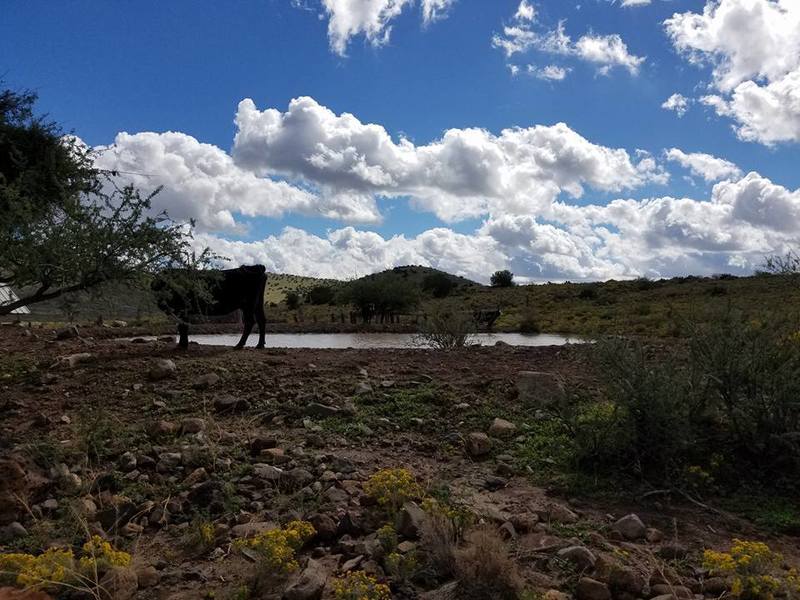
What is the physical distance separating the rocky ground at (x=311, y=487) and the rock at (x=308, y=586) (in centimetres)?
1

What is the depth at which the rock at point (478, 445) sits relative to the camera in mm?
5930

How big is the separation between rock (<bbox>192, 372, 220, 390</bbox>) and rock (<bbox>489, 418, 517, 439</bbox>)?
132 inches

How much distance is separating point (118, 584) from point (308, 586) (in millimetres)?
996

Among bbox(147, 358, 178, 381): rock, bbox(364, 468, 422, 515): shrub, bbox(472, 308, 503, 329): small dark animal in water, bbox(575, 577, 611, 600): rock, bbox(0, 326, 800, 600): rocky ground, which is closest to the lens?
bbox(575, 577, 611, 600): rock

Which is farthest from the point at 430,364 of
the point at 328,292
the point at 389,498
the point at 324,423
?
the point at 328,292

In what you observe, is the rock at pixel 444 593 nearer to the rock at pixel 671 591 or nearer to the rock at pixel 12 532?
the rock at pixel 671 591

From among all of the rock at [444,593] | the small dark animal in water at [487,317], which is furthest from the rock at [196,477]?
the small dark animal in water at [487,317]

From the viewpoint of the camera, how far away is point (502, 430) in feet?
21.2

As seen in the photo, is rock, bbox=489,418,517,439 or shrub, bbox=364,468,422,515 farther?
rock, bbox=489,418,517,439

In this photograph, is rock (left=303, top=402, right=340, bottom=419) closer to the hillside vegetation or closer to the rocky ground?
the rocky ground

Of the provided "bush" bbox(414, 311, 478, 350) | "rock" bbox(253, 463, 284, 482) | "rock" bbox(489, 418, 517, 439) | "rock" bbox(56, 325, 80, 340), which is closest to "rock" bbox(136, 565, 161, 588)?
"rock" bbox(253, 463, 284, 482)

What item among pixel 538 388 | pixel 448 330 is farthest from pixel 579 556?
pixel 448 330

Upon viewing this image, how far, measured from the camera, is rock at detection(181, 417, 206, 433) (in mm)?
6062

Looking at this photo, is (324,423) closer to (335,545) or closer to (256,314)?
(335,545)
